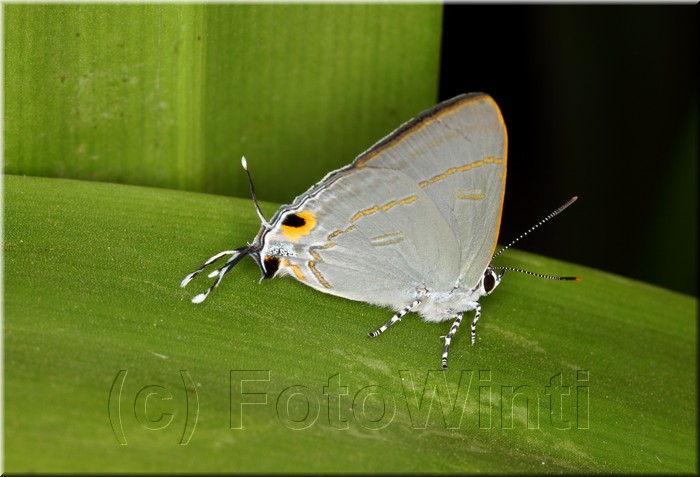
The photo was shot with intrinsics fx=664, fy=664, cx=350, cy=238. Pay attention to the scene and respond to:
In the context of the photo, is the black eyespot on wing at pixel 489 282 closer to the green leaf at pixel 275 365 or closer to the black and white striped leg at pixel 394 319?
the green leaf at pixel 275 365

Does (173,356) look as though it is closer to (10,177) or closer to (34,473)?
(34,473)

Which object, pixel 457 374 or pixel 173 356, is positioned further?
pixel 457 374

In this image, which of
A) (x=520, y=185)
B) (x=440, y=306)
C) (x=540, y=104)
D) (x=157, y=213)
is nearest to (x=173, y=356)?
(x=157, y=213)

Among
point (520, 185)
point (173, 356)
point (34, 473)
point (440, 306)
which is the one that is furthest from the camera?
point (520, 185)

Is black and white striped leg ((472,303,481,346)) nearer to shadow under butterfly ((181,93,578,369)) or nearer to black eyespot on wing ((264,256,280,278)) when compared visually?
shadow under butterfly ((181,93,578,369))

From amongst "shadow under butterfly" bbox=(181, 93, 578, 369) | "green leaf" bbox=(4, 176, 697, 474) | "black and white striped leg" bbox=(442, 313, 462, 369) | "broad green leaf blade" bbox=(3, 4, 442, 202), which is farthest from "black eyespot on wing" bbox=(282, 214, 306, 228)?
"black and white striped leg" bbox=(442, 313, 462, 369)

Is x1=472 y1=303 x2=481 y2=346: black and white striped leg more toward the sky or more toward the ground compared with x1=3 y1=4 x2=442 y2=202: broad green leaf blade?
more toward the ground

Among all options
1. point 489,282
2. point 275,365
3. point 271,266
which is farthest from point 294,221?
point 489,282
